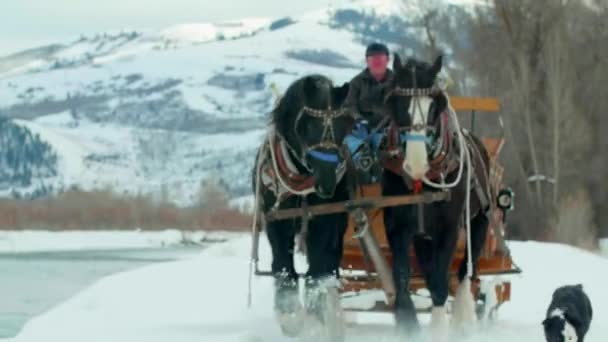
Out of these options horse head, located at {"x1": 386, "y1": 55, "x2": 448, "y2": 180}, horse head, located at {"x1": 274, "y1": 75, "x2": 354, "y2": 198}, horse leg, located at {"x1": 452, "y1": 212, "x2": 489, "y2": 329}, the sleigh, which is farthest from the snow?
horse head, located at {"x1": 386, "y1": 55, "x2": 448, "y2": 180}

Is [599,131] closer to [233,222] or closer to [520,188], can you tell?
[520,188]

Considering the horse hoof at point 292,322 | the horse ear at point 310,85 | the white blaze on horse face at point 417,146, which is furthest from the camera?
the horse hoof at point 292,322

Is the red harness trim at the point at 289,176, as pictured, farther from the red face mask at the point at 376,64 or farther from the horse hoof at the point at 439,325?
the horse hoof at the point at 439,325

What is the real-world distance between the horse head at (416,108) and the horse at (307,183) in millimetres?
388

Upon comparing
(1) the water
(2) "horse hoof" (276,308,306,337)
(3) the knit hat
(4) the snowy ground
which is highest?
(3) the knit hat

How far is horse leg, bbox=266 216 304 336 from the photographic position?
880 centimetres

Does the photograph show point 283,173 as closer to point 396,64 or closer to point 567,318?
point 396,64

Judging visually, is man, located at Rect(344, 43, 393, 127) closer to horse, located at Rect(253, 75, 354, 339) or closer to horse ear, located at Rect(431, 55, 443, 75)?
horse, located at Rect(253, 75, 354, 339)

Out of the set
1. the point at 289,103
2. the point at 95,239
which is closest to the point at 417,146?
the point at 289,103

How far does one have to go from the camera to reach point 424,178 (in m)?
8.12

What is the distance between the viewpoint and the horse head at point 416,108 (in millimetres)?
7824

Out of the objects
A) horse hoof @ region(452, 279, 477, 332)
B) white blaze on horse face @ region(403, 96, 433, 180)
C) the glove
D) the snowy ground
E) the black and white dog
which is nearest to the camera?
the black and white dog

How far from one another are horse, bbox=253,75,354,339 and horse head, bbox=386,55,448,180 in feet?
1.27

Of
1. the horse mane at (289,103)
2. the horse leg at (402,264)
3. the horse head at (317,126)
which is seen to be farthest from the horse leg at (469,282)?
the horse mane at (289,103)
